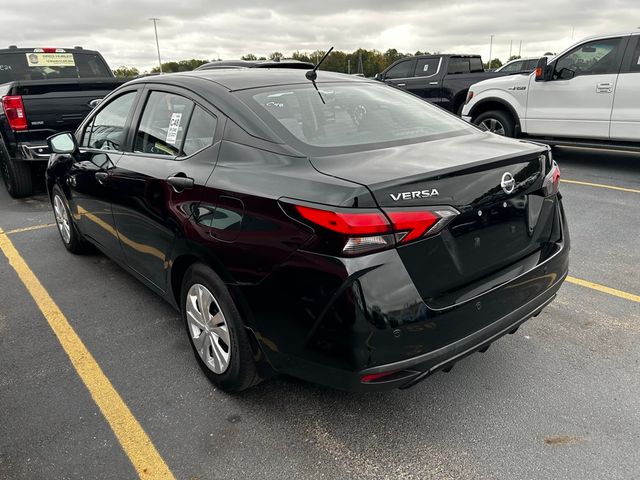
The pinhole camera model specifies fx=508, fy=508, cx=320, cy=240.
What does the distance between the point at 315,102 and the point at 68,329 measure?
229 centimetres

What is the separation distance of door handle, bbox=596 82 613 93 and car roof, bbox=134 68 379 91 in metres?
5.37

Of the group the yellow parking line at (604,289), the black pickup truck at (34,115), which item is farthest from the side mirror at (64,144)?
the yellow parking line at (604,289)

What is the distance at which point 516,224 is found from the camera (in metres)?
2.35

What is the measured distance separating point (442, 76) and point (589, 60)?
454cm

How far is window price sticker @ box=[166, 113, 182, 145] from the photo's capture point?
9.53 feet

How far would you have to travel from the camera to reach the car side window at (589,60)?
23.2ft

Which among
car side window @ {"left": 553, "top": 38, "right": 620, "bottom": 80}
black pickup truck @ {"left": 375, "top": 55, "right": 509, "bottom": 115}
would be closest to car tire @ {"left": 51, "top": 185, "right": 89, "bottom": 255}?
car side window @ {"left": 553, "top": 38, "right": 620, "bottom": 80}

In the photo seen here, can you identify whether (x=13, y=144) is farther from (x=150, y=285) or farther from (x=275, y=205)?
(x=275, y=205)

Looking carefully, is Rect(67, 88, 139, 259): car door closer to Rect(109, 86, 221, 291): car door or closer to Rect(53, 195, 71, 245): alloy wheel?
Rect(109, 86, 221, 291): car door

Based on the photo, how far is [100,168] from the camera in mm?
3627

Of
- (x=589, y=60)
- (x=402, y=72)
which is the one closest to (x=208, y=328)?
(x=589, y=60)

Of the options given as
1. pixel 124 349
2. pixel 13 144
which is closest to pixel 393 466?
pixel 124 349

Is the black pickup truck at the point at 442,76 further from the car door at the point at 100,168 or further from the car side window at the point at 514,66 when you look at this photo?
the car door at the point at 100,168

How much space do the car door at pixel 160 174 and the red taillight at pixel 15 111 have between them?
394cm
